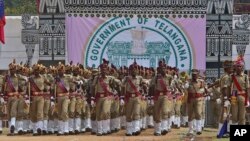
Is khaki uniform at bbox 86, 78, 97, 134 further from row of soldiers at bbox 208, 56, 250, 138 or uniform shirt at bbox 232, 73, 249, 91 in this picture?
uniform shirt at bbox 232, 73, 249, 91

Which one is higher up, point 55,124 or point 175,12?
point 175,12

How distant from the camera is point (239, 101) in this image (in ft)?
74.9

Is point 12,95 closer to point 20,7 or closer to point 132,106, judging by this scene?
point 132,106

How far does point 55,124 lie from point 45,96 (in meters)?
0.86

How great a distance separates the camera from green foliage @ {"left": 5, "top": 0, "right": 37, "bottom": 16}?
214 ft

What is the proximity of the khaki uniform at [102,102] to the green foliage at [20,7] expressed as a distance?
127ft

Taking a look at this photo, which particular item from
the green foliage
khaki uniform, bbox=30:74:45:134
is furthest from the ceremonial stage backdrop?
the green foliage

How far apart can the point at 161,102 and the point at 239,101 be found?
2783mm

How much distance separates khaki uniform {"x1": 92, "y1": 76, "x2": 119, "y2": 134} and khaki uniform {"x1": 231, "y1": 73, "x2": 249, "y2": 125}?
3908 millimetres

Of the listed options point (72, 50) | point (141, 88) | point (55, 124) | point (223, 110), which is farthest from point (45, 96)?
point (72, 50)

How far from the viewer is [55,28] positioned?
119 feet

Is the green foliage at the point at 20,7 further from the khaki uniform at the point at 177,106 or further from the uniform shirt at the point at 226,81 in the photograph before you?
the uniform shirt at the point at 226,81

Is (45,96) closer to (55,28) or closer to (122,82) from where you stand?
(122,82)

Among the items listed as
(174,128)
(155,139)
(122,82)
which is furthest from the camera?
(174,128)
